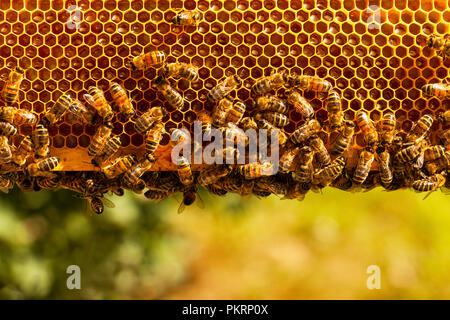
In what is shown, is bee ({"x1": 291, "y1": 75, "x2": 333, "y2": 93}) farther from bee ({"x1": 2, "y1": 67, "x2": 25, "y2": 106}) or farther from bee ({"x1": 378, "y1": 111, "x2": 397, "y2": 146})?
bee ({"x1": 2, "y1": 67, "x2": 25, "y2": 106})

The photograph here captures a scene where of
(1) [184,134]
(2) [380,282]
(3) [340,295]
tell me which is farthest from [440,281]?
(1) [184,134]

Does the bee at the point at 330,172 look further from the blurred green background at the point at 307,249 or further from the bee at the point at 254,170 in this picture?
the blurred green background at the point at 307,249

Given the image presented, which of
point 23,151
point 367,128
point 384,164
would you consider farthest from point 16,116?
point 384,164

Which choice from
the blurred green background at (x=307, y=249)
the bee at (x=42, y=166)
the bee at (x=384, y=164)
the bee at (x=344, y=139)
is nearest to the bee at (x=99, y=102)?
the bee at (x=42, y=166)

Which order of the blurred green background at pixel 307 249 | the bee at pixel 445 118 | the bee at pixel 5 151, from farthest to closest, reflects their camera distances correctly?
1. the blurred green background at pixel 307 249
2. the bee at pixel 445 118
3. the bee at pixel 5 151

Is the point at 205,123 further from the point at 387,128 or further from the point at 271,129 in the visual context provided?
the point at 387,128

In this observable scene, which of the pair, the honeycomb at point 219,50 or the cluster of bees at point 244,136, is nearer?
the cluster of bees at point 244,136
